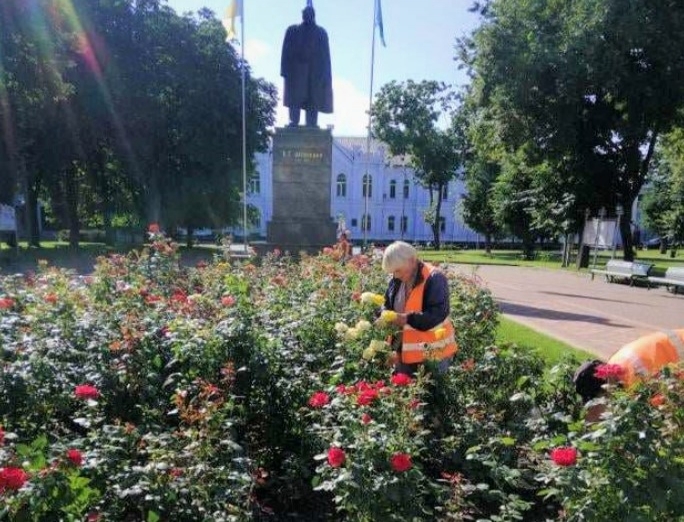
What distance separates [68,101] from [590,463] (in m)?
24.8

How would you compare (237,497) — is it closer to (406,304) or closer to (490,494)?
(490,494)


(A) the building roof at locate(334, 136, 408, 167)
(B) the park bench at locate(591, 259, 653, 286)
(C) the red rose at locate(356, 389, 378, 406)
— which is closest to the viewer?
(C) the red rose at locate(356, 389, 378, 406)

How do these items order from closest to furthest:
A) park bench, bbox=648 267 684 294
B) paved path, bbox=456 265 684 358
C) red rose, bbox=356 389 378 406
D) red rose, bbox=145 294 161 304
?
1. red rose, bbox=356 389 378 406
2. red rose, bbox=145 294 161 304
3. paved path, bbox=456 265 684 358
4. park bench, bbox=648 267 684 294

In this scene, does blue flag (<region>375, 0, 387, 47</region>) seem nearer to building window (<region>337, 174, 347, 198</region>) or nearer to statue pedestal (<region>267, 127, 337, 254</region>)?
statue pedestal (<region>267, 127, 337, 254</region>)

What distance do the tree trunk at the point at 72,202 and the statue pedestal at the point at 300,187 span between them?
61.4 feet

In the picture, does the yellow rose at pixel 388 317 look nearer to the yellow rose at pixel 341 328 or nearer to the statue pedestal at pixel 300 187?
the yellow rose at pixel 341 328

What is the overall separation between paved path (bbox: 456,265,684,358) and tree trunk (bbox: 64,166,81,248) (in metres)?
19.9

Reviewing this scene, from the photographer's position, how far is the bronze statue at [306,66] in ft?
38.8

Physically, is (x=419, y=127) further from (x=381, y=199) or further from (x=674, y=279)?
(x=674, y=279)

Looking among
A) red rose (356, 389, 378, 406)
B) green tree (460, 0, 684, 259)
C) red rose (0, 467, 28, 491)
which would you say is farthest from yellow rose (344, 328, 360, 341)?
green tree (460, 0, 684, 259)

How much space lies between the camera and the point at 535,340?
7.73 m

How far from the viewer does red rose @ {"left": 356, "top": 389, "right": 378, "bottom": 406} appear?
2396 mm

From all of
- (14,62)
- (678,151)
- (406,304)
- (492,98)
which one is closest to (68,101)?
(14,62)

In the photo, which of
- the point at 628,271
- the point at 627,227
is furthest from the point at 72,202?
the point at 627,227
